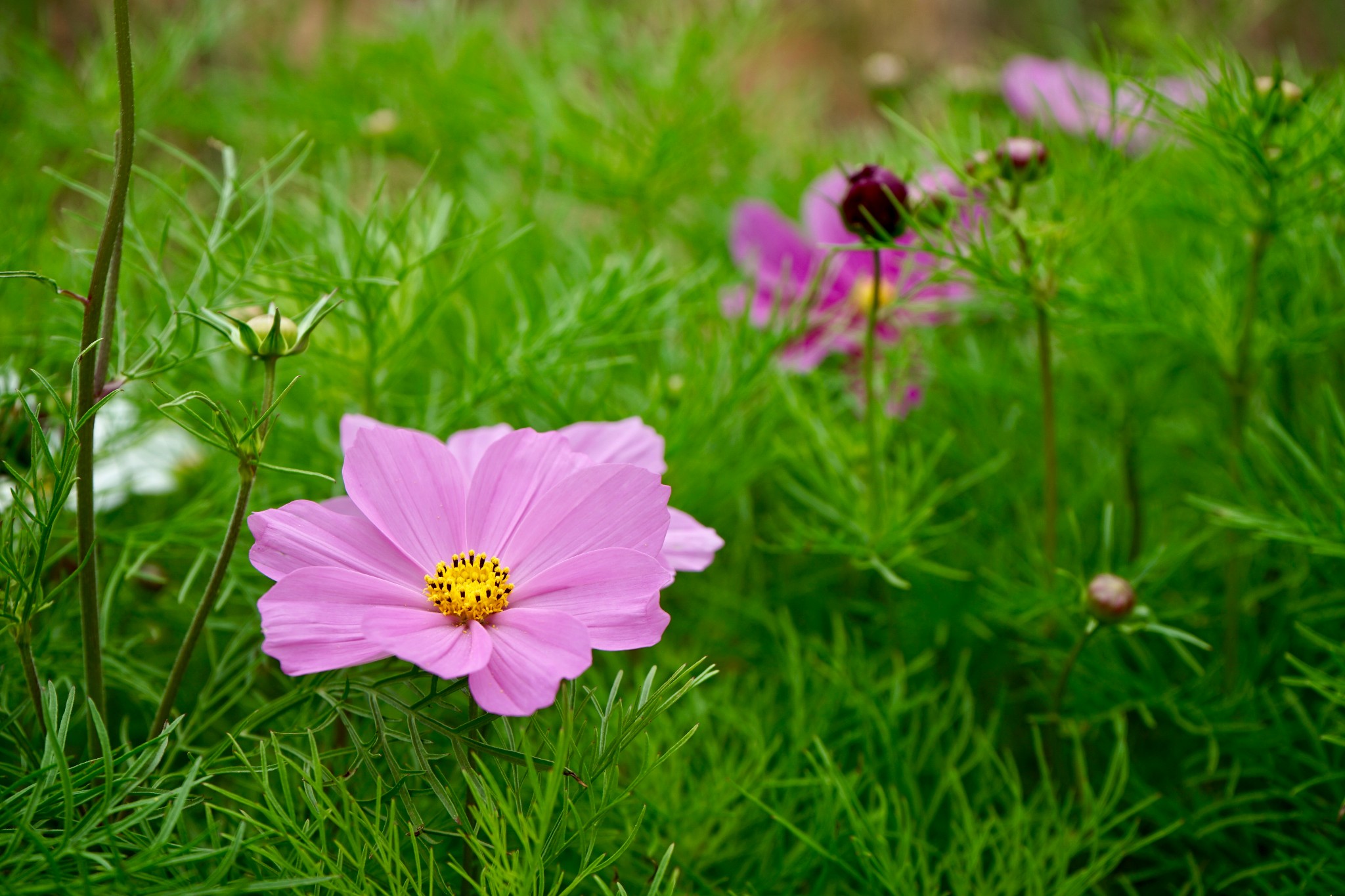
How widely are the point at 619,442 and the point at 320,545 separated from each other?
13cm

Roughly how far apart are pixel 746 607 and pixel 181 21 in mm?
987

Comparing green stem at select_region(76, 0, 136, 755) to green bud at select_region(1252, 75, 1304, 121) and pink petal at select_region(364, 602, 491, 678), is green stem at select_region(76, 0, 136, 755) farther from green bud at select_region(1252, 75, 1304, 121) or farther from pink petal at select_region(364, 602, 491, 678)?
green bud at select_region(1252, 75, 1304, 121)

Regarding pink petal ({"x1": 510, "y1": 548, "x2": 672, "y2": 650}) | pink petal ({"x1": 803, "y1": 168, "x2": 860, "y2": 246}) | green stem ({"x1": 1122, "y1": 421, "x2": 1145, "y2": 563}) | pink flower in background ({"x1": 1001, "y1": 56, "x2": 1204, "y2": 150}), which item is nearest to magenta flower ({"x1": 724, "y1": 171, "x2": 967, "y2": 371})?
pink petal ({"x1": 803, "y1": 168, "x2": 860, "y2": 246})

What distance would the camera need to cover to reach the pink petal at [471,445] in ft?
1.28

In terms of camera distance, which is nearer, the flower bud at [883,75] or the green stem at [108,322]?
the green stem at [108,322]

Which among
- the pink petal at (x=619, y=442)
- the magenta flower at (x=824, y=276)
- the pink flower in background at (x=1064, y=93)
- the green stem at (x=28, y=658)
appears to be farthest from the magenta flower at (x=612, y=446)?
the pink flower in background at (x=1064, y=93)

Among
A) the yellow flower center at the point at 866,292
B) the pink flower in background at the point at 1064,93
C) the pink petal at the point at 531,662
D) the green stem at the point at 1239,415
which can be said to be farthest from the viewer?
the pink flower in background at the point at 1064,93

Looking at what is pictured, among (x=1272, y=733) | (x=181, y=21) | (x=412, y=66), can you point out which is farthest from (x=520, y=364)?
(x=181, y=21)

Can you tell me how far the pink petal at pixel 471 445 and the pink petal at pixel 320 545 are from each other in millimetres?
51

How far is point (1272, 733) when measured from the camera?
1.64 ft

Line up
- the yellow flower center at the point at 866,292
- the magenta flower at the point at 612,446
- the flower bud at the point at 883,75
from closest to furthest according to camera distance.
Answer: the magenta flower at the point at 612,446 < the yellow flower center at the point at 866,292 < the flower bud at the point at 883,75

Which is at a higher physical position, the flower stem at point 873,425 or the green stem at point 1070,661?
the flower stem at point 873,425

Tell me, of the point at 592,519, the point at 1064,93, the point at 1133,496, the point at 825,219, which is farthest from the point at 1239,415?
the point at 1064,93

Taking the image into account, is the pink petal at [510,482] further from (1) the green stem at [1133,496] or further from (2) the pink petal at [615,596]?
(1) the green stem at [1133,496]
